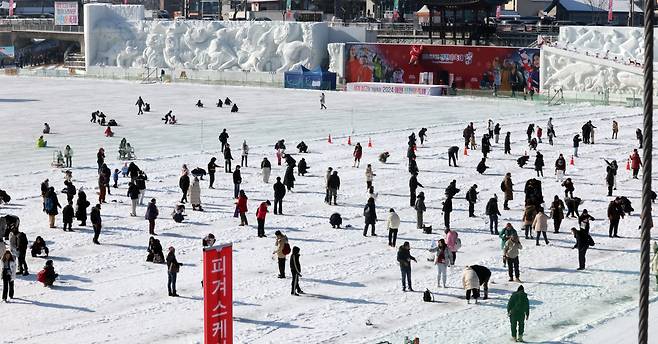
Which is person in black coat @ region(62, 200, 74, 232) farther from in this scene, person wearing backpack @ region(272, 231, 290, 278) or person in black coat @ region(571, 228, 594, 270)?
person in black coat @ region(571, 228, 594, 270)

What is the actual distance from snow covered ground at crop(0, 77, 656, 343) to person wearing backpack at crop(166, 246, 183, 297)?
0.25m

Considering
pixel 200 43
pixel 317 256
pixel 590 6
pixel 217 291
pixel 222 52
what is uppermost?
pixel 590 6

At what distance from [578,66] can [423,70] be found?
11.8 m

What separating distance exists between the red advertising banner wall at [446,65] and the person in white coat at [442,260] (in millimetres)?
48674

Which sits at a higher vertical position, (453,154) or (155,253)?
(453,154)

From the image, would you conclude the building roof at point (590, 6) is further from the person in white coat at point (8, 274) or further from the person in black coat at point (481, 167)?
the person in white coat at point (8, 274)

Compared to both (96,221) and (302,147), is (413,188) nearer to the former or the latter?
(96,221)

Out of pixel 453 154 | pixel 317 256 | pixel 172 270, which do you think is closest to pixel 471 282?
pixel 317 256

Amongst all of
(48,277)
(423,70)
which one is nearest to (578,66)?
(423,70)

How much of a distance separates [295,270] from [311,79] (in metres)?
53.6

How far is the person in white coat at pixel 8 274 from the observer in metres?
18.6

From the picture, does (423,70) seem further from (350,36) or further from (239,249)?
(239,249)

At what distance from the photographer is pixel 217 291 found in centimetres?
1196

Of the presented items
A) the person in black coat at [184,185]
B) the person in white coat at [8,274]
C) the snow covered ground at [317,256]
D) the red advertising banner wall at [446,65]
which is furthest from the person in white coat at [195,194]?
the red advertising banner wall at [446,65]
